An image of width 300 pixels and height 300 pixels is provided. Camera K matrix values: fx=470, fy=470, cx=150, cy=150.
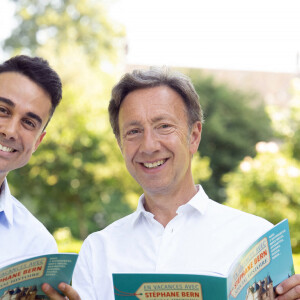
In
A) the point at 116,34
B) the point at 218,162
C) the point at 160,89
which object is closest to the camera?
the point at 160,89

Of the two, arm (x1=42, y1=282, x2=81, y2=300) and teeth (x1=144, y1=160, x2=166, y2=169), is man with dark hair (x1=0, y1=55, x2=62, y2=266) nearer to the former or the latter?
arm (x1=42, y1=282, x2=81, y2=300)

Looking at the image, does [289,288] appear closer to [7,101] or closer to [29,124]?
[29,124]

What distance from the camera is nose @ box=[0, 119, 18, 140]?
2.43 m

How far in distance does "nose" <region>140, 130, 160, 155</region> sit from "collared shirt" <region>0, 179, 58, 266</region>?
81 centimetres

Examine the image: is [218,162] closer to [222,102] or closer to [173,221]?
[222,102]

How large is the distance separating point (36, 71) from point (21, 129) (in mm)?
356

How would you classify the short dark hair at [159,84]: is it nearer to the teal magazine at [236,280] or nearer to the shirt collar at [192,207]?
the shirt collar at [192,207]

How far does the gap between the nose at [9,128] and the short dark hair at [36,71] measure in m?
0.27

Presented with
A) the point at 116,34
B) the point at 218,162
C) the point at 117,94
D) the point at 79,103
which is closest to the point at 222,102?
the point at 218,162

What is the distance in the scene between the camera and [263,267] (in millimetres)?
1816

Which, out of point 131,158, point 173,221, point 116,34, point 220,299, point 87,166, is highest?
point 116,34

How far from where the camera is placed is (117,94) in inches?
95.0

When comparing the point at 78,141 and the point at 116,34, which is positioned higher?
the point at 116,34

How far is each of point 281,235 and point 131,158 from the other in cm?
80
